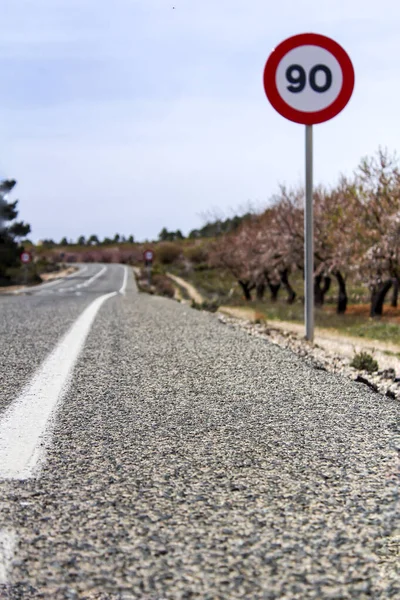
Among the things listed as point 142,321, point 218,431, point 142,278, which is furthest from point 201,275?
point 218,431

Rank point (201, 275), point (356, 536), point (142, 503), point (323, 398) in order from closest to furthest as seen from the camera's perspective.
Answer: point (356, 536) → point (142, 503) → point (323, 398) → point (201, 275)

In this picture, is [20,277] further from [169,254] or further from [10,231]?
[169,254]

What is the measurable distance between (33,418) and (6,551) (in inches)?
53.6

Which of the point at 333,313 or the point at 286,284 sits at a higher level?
the point at 286,284

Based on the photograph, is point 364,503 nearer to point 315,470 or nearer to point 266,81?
point 315,470

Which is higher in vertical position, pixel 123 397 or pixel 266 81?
pixel 266 81

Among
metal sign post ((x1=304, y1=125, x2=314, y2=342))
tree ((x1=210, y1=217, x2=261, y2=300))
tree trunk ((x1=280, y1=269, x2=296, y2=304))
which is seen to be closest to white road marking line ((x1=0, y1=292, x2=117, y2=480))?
metal sign post ((x1=304, y1=125, x2=314, y2=342))

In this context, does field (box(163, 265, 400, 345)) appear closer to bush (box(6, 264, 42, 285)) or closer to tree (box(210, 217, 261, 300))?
tree (box(210, 217, 261, 300))

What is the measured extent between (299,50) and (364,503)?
5.20 metres

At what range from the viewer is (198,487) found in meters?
2.04

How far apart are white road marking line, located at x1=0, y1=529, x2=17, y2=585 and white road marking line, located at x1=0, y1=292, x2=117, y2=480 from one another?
1.42 feet

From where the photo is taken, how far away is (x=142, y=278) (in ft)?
215

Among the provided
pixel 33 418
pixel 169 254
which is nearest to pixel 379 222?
pixel 33 418

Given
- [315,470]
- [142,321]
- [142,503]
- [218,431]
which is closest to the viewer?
[142,503]
